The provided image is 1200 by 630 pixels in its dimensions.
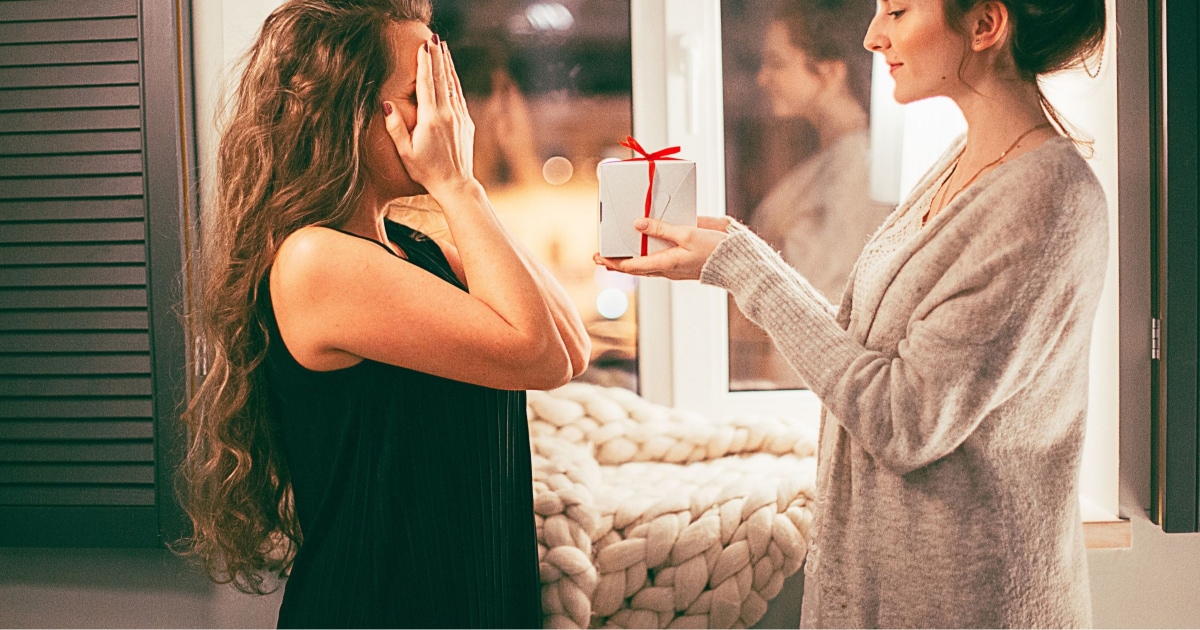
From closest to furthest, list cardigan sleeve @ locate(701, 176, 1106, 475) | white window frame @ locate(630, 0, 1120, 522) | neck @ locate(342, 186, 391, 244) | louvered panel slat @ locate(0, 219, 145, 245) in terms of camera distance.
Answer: cardigan sleeve @ locate(701, 176, 1106, 475) < neck @ locate(342, 186, 391, 244) < louvered panel slat @ locate(0, 219, 145, 245) < white window frame @ locate(630, 0, 1120, 522)

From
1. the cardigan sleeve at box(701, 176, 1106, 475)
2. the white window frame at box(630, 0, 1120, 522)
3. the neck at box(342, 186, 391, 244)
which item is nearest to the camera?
the cardigan sleeve at box(701, 176, 1106, 475)

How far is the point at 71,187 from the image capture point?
1.17 m

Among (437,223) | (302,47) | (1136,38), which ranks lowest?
(437,223)

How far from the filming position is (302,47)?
2.70ft

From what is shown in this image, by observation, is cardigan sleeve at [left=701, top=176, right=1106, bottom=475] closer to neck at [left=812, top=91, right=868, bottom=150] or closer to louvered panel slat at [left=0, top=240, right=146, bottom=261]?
neck at [left=812, top=91, right=868, bottom=150]

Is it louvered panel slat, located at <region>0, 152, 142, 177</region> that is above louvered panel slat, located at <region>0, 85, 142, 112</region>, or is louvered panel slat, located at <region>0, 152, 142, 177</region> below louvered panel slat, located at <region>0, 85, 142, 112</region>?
below

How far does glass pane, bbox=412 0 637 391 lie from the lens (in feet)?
4.26

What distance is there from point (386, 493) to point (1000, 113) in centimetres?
74

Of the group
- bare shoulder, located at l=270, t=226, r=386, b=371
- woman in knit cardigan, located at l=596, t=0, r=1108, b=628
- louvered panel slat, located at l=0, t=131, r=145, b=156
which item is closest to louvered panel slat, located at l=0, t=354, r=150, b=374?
louvered panel slat, located at l=0, t=131, r=145, b=156

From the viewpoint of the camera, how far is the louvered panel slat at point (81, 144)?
3.84 ft

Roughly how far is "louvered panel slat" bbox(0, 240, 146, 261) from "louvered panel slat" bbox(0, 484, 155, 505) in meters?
0.33

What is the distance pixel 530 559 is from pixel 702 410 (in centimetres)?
49

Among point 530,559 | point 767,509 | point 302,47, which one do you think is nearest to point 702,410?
point 767,509

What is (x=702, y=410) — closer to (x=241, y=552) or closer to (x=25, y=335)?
(x=241, y=552)
